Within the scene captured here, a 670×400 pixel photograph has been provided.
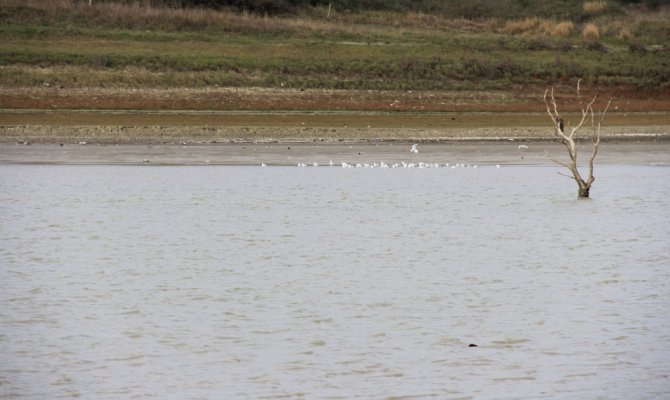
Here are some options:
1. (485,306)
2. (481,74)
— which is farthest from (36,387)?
(481,74)

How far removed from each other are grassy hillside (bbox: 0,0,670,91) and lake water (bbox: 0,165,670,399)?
54.9 feet

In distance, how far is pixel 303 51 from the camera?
1781 inches

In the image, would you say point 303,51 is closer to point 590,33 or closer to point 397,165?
point 590,33

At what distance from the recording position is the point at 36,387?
31.3 feet

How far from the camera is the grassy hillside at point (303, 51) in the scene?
4081cm

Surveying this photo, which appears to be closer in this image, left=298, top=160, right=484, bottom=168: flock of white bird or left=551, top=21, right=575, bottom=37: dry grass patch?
left=298, top=160, right=484, bottom=168: flock of white bird

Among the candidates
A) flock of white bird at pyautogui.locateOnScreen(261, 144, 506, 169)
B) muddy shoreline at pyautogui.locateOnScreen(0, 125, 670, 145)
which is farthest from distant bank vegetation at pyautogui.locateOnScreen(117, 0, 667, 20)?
flock of white bird at pyautogui.locateOnScreen(261, 144, 506, 169)

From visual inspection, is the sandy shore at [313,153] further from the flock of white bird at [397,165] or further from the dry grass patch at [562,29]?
the dry grass patch at [562,29]

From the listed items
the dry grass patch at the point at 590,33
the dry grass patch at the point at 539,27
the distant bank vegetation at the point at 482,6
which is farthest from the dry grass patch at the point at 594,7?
the dry grass patch at the point at 590,33

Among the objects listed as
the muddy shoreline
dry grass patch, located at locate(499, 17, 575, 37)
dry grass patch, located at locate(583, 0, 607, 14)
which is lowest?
the muddy shoreline

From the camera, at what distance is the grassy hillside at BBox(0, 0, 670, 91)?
40.8 meters

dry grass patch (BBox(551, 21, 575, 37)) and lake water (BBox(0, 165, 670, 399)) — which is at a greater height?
dry grass patch (BBox(551, 21, 575, 37))

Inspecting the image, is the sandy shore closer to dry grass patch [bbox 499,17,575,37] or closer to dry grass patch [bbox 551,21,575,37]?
dry grass patch [bbox 551,21,575,37]

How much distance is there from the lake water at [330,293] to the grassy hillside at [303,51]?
1674 centimetres
